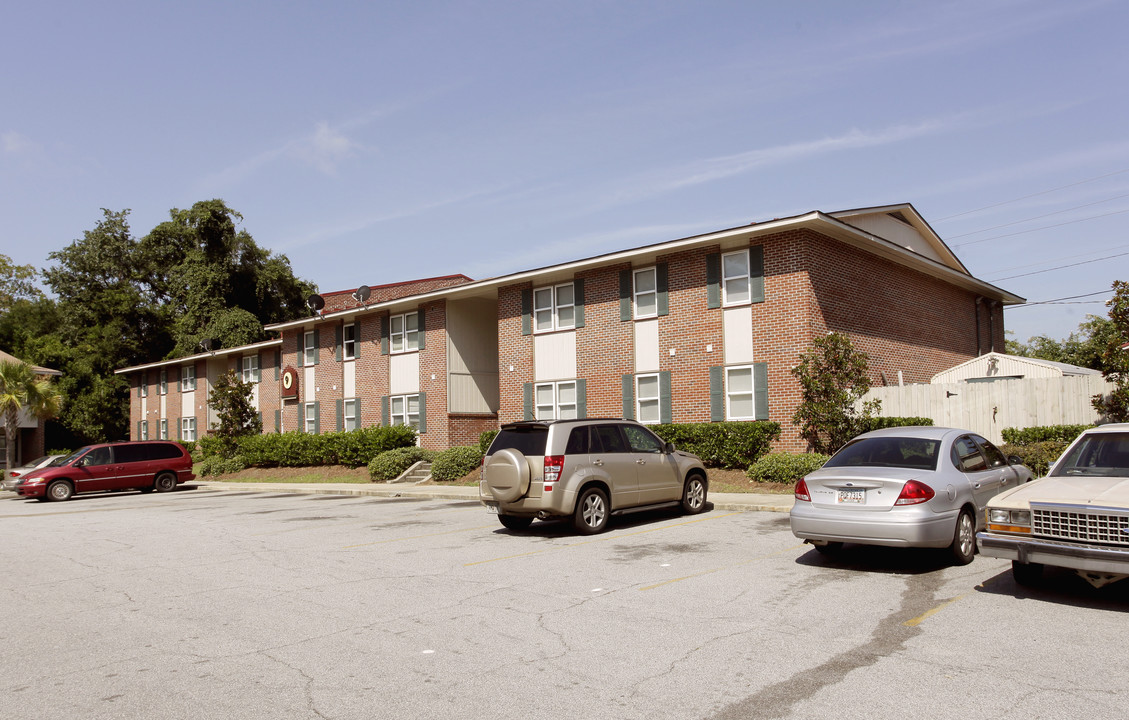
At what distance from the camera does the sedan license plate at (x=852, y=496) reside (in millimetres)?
8961

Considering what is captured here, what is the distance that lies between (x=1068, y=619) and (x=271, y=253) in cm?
6009

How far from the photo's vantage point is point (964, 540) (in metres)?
9.20

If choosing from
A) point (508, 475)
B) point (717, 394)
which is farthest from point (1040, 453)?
point (508, 475)

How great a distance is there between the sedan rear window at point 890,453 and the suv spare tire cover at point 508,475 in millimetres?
4546

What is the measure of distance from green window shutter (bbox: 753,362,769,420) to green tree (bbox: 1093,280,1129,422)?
22.7 ft

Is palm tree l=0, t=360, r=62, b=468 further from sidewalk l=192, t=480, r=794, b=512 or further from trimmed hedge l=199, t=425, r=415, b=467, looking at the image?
sidewalk l=192, t=480, r=794, b=512

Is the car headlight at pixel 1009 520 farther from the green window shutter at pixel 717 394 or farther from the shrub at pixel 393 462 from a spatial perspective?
the shrub at pixel 393 462

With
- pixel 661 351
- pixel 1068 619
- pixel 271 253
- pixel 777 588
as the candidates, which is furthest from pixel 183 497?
pixel 271 253

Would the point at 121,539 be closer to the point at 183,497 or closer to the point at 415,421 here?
the point at 183,497

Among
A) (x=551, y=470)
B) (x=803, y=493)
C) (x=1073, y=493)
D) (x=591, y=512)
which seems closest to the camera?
(x=1073, y=493)

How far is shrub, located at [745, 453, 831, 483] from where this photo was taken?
59.9ft

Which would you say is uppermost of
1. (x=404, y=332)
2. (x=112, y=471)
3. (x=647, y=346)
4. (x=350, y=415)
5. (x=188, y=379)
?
(x=404, y=332)

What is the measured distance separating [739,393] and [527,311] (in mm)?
7930

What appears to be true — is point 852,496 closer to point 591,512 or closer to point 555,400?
point 591,512
